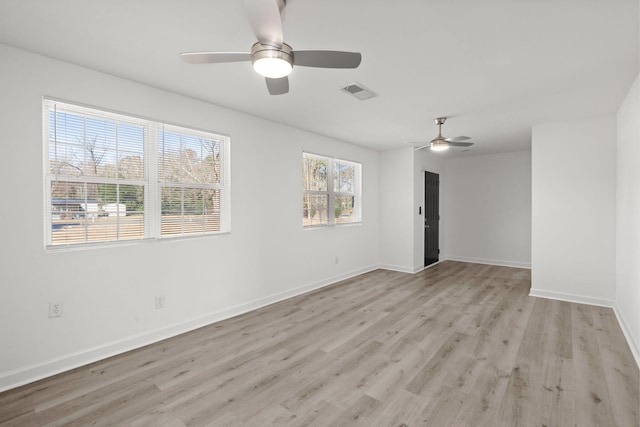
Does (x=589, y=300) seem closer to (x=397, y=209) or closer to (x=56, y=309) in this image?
(x=397, y=209)

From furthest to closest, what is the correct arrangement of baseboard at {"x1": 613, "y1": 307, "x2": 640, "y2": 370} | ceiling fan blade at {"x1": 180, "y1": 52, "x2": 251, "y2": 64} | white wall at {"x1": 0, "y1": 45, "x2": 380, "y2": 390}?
baseboard at {"x1": 613, "y1": 307, "x2": 640, "y2": 370}, white wall at {"x1": 0, "y1": 45, "x2": 380, "y2": 390}, ceiling fan blade at {"x1": 180, "y1": 52, "x2": 251, "y2": 64}

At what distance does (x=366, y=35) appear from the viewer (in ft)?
6.97

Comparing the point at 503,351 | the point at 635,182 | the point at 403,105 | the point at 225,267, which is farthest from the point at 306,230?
the point at 635,182

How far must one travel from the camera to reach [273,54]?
1717 millimetres

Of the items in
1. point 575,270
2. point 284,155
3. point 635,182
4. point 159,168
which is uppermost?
point 284,155

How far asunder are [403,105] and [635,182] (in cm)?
233

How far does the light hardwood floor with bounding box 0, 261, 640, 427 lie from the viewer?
6.52 feet

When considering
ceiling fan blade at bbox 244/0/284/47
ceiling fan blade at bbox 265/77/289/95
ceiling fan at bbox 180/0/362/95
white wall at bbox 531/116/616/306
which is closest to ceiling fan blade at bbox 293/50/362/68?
ceiling fan at bbox 180/0/362/95

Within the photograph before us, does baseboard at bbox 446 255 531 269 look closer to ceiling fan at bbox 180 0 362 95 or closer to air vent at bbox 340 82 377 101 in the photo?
air vent at bbox 340 82 377 101

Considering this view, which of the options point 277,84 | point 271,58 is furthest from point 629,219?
point 271,58

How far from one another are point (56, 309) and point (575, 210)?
5.96m

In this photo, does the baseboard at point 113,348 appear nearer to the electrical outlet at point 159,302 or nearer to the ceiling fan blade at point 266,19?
the electrical outlet at point 159,302

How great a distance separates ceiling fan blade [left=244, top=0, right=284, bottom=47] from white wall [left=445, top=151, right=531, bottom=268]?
6.64 metres

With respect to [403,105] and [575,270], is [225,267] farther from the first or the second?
[575,270]
